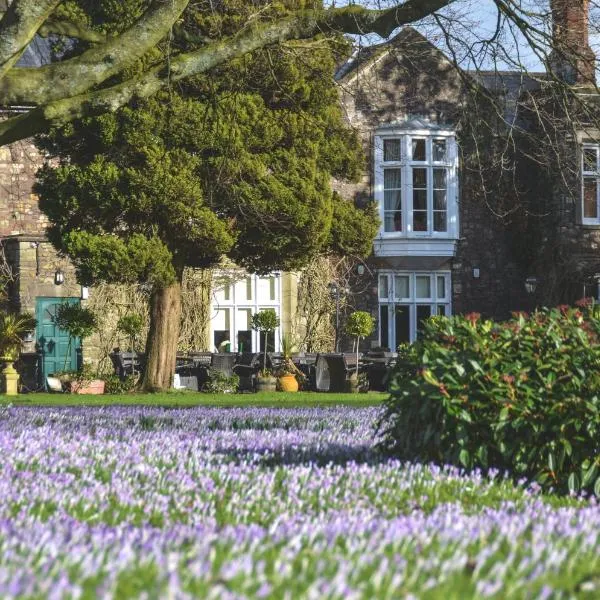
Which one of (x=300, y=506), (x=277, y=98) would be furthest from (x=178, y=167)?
(x=300, y=506)

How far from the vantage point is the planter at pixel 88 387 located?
22719 millimetres

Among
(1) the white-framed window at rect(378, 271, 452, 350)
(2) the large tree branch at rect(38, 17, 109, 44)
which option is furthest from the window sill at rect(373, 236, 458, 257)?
(2) the large tree branch at rect(38, 17, 109, 44)

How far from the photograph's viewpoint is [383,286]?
95.1 feet

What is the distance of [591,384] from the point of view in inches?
259

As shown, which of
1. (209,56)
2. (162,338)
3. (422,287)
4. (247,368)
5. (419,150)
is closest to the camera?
(209,56)

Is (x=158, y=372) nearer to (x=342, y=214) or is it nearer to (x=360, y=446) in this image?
(x=342, y=214)

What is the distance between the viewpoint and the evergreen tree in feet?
65.4

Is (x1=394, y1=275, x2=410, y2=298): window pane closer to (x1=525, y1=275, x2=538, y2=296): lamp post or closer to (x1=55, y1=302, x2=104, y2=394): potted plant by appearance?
(x1=525, y1=275, x2=538, y2=296): lamp post

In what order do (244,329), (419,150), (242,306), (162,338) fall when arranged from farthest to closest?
(419,150) → (244,329) → (242,306) → (162,338)

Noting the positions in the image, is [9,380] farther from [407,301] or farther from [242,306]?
[407,301]

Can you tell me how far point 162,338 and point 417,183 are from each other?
10028 mm

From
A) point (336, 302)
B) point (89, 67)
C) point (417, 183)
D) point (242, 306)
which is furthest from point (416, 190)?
point (89, 67)

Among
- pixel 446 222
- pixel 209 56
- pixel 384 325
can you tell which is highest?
pixel 446 222

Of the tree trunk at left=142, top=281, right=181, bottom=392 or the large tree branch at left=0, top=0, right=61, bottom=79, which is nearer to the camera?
the large tree branch at left=0, top=0, right=61, bottom=79
